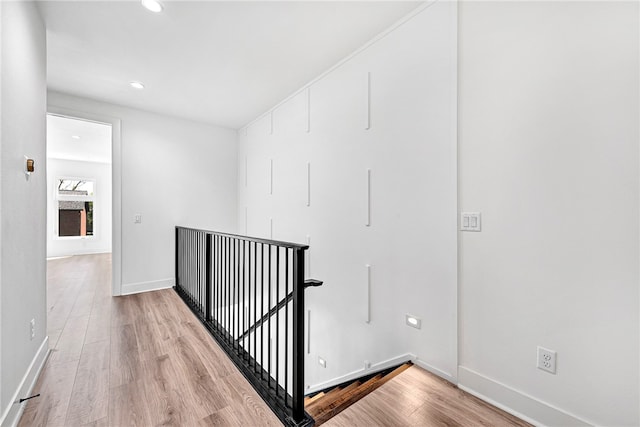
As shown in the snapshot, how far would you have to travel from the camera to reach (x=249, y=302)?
2305 millimetres

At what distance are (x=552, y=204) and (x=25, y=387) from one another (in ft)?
10.4

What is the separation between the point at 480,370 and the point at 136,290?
4.24 metres

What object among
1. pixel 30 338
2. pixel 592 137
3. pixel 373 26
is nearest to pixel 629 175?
pixel 592 137

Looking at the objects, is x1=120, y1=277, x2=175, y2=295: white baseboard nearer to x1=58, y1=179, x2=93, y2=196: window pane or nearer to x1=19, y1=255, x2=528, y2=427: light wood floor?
x1=19, y1=255, x2=528, y2=427: light wood floor

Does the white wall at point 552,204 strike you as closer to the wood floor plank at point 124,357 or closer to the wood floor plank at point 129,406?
the wood floor plank at point 129,406

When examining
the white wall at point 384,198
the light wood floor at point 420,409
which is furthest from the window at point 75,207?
the light wood floor at point 420,409

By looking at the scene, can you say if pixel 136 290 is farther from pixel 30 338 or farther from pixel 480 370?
pixel 480 370

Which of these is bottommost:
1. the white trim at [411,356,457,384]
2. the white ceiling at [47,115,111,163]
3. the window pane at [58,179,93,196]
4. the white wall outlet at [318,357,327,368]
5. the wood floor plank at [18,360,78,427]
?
the white wall outlet at [318,357,327,368]

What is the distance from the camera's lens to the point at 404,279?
6.88 feet

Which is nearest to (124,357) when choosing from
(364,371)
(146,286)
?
(364,371)

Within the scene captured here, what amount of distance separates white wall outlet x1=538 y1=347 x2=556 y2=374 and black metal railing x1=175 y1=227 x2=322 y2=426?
1254mm

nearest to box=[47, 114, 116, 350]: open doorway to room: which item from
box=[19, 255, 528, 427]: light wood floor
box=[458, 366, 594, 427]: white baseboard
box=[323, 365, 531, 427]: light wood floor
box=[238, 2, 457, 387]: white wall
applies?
box=[19, 255, 528, 427]: light wood floor

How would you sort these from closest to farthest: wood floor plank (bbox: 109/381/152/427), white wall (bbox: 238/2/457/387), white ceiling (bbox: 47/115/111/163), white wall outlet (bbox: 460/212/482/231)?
wood floor plank (bbox: 109/381/152/427)
white wall outlet (bbox: 460/212/482/231)
white wall (bbox: 238/2/457/387)
white ceiling (bbox: 47/115/111/163)

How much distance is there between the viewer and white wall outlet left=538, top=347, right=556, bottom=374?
1407 millimetres
